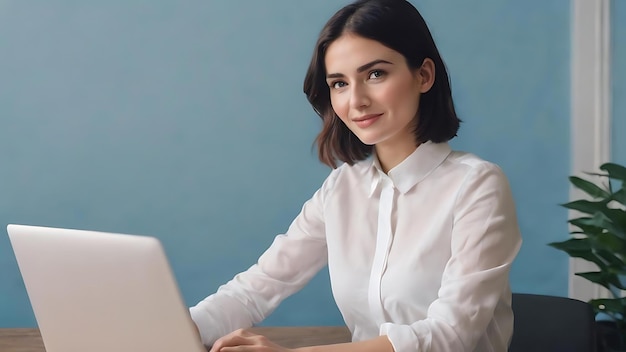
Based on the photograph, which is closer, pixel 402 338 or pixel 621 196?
pixel 402 338

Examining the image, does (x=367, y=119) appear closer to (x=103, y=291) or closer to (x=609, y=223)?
(x=103, y=291)

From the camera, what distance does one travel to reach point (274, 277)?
1584mm

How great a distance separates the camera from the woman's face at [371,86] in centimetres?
141

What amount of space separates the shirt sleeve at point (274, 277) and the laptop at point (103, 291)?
39 centimetres

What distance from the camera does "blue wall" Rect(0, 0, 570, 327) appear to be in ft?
7.97

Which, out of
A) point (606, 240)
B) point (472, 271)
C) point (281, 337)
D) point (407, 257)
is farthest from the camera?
point (281, 337)

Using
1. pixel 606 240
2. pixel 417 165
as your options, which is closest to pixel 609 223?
pixel 606 240

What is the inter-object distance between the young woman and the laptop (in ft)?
1.18

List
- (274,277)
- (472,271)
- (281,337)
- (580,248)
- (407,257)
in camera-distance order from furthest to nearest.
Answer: (281,337) → (580,248) → (274,277) → (407,257) → (472,271)

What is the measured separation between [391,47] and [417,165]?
0.74ft

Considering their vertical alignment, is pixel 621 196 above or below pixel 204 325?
below

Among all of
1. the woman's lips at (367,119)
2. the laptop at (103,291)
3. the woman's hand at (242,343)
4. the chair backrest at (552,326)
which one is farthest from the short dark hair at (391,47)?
the laptop at (103,291)

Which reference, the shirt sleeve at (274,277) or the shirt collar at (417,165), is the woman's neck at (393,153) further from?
the shirt sleeve at (274,277)

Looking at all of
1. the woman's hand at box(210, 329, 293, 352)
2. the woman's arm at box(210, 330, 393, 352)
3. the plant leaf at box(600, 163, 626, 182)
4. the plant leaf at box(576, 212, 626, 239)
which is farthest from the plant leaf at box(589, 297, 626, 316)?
the woman's hand at box(210, 329, 293, 352)
